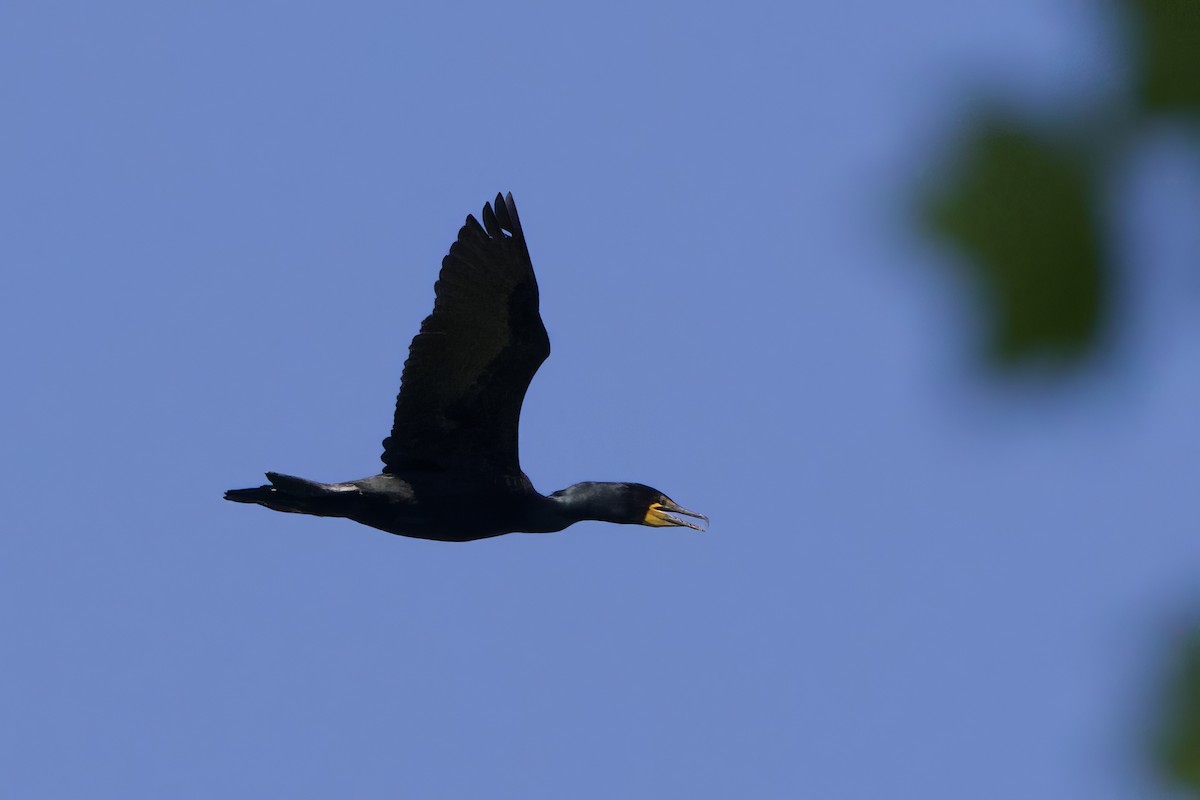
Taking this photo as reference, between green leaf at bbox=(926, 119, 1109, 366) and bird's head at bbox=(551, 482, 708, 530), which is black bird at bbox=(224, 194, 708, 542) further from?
green leaf at bbox=(926, 119, 1109, 366)

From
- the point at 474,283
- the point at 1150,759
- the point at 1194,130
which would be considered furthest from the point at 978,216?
the point at 474,283

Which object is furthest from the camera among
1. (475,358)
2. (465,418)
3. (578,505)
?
(578,505)

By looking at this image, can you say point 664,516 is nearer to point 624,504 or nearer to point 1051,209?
point 624,504

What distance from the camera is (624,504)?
952 cm

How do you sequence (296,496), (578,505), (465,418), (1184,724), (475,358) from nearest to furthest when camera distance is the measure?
(1184,724), (296,496), (475,358), (465,418), (578,505)

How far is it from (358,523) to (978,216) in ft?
27.2

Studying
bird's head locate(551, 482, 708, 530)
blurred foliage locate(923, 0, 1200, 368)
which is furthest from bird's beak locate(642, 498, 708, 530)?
blurred foliage locate(923, 0, 1200, 368)

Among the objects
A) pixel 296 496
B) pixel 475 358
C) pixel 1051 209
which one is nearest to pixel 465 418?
pixel 475 358

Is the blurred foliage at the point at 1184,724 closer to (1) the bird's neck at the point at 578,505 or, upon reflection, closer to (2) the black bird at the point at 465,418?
(2) the black bird at the point at 465,418

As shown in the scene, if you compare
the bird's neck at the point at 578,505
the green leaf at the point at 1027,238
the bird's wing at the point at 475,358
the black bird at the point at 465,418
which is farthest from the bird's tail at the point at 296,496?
the green leaf at the point at 1027,238

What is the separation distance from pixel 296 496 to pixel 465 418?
3.74ft

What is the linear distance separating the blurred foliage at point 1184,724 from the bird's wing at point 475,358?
25.8 feet

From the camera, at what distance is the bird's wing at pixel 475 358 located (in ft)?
28.5

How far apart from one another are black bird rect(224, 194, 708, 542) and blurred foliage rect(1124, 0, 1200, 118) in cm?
779
